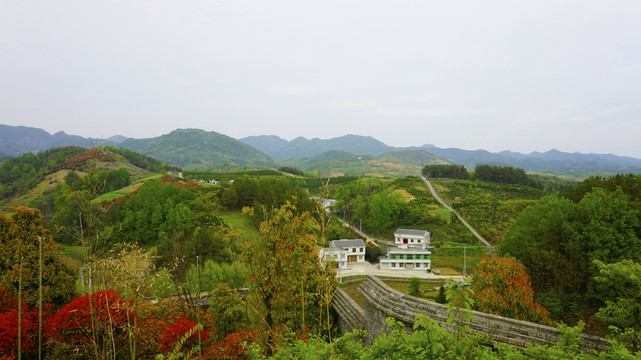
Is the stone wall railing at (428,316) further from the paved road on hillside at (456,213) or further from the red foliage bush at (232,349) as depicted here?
the paved road on hillside at (456,213)

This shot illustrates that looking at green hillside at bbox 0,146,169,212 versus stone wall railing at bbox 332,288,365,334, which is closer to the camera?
stone wall railing at bbox 332,288,365,334

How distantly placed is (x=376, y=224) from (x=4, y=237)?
39.7 m

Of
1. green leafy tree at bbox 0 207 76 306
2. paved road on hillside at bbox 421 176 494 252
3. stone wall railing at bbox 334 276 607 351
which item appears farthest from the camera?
paved road on hillside at bbox 421 176 494 252

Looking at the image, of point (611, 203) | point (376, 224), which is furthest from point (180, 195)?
point (611, 203)

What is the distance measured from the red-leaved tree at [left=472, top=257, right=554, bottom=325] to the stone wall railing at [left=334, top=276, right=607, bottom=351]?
2.97 m

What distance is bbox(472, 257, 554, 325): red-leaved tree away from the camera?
11047 mm

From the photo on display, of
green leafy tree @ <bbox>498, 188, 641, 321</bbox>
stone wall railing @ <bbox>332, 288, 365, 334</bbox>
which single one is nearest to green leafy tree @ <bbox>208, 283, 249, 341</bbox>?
stone wall railing @ <bbox>332, 288, 365, 334</bbox>

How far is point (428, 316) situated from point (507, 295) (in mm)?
4925

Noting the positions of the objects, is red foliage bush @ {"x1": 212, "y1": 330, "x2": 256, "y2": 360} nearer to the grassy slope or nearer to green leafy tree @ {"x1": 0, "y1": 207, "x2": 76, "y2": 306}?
green leafy tree @ {"x1": 0, "y1": 207, "x2": 76, "y2": 306}

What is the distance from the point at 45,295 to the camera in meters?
8.58

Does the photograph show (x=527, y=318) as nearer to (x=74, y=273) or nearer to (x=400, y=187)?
(x=74, y=273)

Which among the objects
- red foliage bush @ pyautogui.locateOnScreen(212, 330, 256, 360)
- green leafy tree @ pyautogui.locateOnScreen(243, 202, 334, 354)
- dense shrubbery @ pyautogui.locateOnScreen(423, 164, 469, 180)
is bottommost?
red foliage bush @ pyautogui.locateOnScreen(212, 330, 256, 360)

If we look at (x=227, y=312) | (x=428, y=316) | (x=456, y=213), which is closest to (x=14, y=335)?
(x=227, y=312)

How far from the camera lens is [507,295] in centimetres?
1138
